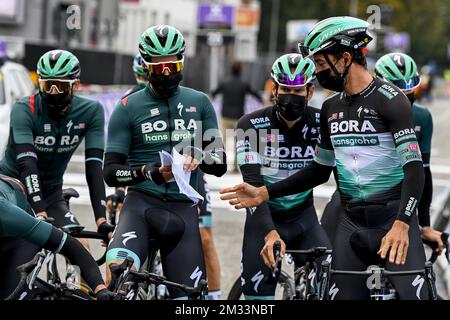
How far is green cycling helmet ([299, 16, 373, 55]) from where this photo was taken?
215 inches

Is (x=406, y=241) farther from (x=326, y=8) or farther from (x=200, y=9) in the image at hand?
(x=326, y=8)

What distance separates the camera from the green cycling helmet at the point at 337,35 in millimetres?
5473

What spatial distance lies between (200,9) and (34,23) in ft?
36.2

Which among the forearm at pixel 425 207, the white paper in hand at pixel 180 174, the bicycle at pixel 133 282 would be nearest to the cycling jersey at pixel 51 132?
the white paper in hand at pixel 180 174

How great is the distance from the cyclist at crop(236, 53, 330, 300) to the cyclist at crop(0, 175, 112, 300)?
1.63m

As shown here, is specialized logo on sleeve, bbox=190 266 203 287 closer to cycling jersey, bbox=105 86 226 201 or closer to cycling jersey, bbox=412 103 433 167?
cycling jersey, bbox=105 86 226 201

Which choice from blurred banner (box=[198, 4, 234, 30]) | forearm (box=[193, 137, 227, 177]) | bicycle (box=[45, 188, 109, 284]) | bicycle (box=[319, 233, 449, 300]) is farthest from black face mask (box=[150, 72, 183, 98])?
blurred banner (box=[198, 4, 234, 30])

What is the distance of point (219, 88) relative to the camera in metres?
20.6

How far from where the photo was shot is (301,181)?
19.9ft

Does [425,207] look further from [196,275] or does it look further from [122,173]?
[122,173]

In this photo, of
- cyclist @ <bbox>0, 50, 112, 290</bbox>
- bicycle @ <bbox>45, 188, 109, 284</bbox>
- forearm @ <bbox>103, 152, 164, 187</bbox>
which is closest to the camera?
forearm @ <bbox>103, 152, 164, 187</bbox>

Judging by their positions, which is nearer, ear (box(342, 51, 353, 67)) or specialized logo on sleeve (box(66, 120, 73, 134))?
ear (box(342, 51, 353, 67))

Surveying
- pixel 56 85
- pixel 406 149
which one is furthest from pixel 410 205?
pixel 56 85
